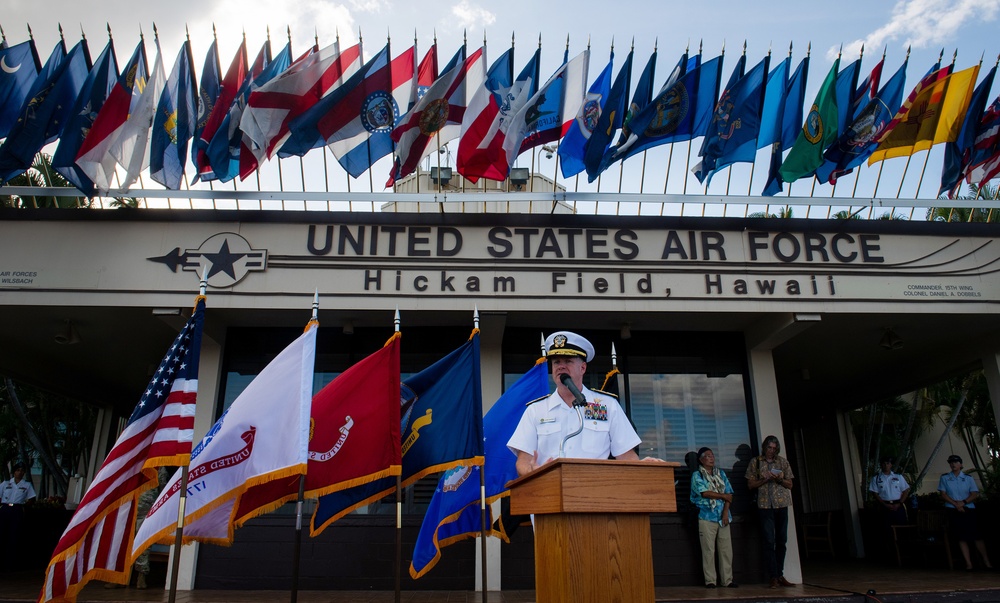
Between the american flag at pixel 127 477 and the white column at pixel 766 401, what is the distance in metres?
7.31

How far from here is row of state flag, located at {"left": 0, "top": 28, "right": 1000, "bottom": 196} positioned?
8938mm

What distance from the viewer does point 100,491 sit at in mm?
4789

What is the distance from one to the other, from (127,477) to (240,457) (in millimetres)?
753

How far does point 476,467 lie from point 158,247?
515 centimetres

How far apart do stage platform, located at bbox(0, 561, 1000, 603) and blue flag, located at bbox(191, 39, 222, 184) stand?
5164 mm

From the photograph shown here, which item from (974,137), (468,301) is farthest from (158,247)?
(974,137)

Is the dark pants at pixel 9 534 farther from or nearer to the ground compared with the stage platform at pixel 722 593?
farther from the ground

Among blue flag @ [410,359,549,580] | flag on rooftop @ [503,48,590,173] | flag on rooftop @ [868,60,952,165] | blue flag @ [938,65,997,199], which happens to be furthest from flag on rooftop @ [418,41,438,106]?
blue flag @ [938,65,997,199]

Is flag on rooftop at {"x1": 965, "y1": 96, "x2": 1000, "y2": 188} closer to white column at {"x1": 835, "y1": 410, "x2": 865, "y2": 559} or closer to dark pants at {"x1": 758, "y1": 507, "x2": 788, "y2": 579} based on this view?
dark pants at {"x1": 758, "y1": 507, "x2": 788, "y2": 579}

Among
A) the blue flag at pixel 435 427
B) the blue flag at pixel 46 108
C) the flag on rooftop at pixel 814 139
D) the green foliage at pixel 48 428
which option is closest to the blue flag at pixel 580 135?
the flag on rooftop at pixel 814 139

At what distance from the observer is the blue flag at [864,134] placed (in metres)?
9.77

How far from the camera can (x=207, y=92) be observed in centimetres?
938

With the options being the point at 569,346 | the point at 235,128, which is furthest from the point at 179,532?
the point at 235,128

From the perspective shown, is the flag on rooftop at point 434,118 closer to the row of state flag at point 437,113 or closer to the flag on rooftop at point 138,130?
the row of state flag at point 437,113
